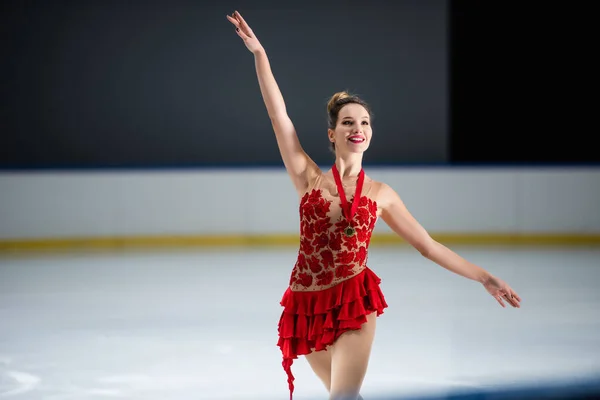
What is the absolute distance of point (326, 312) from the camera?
8.60 feet

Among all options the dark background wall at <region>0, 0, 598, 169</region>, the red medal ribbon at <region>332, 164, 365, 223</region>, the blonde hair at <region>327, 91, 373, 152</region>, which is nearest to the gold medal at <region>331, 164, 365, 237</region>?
the red medal ribbon at <region>332, 164, 365, 223</region>

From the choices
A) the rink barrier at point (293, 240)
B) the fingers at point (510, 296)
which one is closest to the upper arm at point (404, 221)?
the fingers at point (510, 296)

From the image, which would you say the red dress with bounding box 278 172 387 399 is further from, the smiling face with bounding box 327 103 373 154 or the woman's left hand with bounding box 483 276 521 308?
the woman's left hand with bounding box 483 276 521 308

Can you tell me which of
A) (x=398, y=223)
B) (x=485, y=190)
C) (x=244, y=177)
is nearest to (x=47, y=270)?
(x=244, y=177)

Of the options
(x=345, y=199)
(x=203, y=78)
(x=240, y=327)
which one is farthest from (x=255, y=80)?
(x=345, y=199)

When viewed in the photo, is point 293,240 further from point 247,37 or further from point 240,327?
point 247,37

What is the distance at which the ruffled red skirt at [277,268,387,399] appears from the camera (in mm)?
2598

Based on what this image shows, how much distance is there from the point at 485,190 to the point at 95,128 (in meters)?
5.27

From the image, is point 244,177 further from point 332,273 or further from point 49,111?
point 332,273

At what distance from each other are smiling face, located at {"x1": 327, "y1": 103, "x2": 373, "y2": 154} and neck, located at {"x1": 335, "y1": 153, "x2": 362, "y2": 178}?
0.02 metres

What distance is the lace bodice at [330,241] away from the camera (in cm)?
264

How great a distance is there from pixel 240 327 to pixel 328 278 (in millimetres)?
2663

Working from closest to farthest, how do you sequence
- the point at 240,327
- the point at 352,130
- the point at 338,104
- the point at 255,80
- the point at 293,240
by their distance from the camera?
the point at 352,130, the point at 338,104, the point at 240,327, the point at 293,240, the point at 255,80

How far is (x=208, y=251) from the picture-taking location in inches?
342
